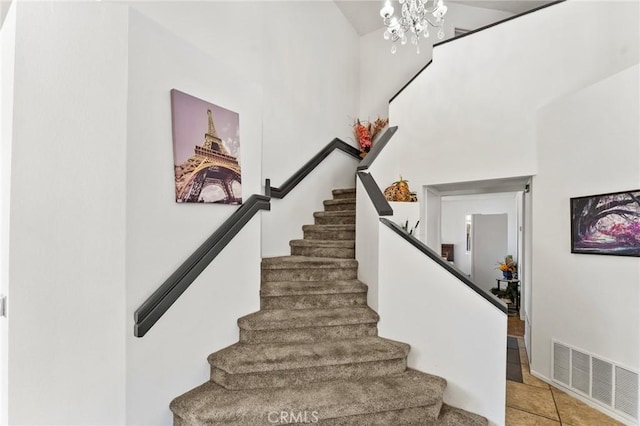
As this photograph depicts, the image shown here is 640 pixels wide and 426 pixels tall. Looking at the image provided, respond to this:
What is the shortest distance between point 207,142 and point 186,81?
0.43 m

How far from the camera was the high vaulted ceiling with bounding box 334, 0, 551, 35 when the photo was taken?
482cm

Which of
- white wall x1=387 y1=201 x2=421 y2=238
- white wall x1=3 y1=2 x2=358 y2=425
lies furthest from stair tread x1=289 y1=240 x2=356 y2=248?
white wall x1=3 y1=2 x2=358 y2=425

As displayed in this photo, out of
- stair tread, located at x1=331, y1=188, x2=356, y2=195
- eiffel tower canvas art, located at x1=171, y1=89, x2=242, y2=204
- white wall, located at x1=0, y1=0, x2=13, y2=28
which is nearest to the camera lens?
white wall, located at x1=0, y1=0, x2=13, y2=28

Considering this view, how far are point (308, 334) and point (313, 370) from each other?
13.3 inches

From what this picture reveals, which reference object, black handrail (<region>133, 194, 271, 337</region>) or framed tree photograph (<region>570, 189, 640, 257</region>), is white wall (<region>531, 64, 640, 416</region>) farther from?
A: black handrail (<region>133, 194, 271, 337</region>)

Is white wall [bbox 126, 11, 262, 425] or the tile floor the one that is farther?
the tile floor

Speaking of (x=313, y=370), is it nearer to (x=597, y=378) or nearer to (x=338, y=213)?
(x=338, y=213)

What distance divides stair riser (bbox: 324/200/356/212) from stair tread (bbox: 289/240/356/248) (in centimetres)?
72

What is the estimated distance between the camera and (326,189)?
4594 millimetres

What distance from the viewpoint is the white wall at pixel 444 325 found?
7.23 feet

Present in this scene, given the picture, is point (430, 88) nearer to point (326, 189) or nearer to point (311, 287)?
point (326, 189)

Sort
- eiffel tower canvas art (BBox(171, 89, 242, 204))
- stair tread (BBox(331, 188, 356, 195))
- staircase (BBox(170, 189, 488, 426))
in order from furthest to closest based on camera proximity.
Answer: stair tread (BBox(331, 188, 356, 195)) → eiffel tower canvas art (BBox(171, 89, 242, 204)) → staircase (BBox(170, 189, 488, 426))

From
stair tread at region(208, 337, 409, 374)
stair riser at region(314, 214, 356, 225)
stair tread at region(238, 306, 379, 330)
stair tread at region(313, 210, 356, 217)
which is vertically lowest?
stair tread at region(208, 337, 409, 374)

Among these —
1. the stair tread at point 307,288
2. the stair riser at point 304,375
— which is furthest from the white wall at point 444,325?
the stair tread at point 307,288
